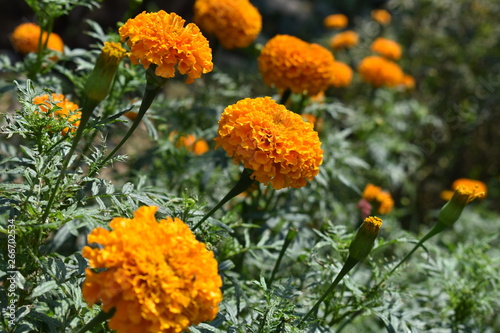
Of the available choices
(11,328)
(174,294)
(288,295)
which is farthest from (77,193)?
(288,295)

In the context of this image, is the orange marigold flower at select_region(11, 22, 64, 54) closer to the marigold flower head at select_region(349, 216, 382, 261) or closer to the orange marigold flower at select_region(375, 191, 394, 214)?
the orange marigold flower at select_region(375, 191, 394, 214)

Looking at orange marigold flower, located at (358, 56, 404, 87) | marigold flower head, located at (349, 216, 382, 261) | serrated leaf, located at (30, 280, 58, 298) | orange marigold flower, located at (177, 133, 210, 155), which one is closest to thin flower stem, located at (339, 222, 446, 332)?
marigold flower head, located at (349, 216, 382, 261)

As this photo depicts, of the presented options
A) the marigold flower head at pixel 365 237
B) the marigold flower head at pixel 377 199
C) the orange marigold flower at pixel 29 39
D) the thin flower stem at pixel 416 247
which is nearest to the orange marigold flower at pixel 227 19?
the orange marigold flower at pixel 29 39

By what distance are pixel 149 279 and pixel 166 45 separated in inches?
24.3

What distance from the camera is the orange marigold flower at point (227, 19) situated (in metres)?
2.60

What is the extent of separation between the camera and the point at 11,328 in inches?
51.0

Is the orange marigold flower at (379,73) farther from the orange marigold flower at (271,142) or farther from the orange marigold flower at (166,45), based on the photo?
the orange marigold flower at (166,45)

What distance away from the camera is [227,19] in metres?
2.60

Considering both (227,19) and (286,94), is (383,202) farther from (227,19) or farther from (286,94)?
(227,19)

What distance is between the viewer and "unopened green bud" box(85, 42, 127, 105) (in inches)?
46.6

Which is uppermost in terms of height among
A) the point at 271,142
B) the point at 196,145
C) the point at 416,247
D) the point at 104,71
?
the point at 104,71

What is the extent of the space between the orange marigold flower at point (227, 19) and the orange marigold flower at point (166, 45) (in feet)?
3.81

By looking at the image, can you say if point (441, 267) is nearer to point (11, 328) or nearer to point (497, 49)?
point (11, 328)

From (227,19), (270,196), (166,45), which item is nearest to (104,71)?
(166,45)
